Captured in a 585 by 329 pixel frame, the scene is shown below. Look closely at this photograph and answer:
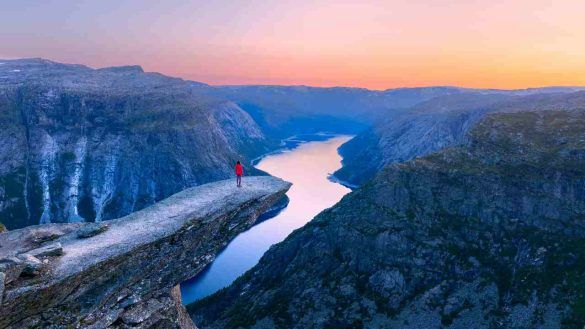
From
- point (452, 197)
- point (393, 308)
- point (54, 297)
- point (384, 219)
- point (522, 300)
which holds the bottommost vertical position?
point (393, 308)

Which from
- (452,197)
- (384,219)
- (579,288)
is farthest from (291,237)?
(579,288)

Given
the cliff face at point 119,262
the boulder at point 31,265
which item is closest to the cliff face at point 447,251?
the cliff face at point 119,262

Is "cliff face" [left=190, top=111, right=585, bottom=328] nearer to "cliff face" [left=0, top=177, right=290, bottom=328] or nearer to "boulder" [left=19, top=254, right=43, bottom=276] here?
"cliff face" [left=0, top=177, right=290, bottom=328]

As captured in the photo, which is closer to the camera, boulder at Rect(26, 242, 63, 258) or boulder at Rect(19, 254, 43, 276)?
boulder at Rect(19, 254, 43, 276)

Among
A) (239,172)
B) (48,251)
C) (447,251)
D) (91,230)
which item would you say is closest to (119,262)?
(48,251)

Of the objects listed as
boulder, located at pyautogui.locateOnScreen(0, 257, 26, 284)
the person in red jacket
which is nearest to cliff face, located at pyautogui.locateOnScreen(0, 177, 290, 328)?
boulder, located at pyautogui.locateOnScreen(0, 257, 26, 284)

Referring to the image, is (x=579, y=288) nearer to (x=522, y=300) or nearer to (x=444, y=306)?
(x=522, y=300)

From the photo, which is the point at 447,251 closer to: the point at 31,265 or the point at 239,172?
the point at 239,172
